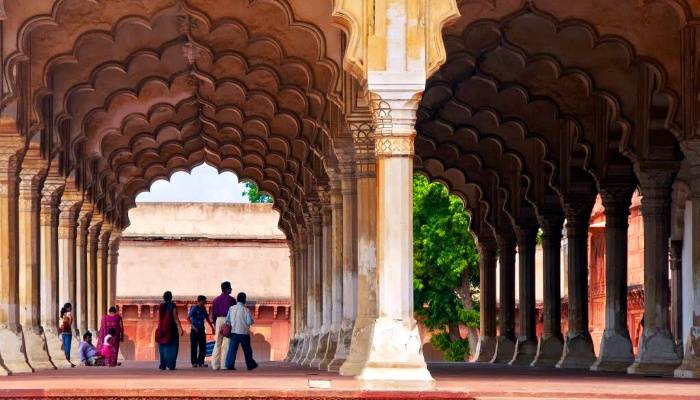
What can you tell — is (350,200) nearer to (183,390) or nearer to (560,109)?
(560,109)

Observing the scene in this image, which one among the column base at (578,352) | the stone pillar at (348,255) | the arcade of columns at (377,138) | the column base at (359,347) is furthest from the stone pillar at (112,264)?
the column base at (359,347)

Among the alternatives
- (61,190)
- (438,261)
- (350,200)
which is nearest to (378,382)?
(350,200)

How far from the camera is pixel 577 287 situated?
2584 centimetres

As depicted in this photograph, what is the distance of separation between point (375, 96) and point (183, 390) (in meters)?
3.60

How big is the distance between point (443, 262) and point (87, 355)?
1678 cm

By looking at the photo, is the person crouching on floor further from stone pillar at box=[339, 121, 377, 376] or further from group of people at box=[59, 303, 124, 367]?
stone pillar at box=[339, 121, 377, 376]

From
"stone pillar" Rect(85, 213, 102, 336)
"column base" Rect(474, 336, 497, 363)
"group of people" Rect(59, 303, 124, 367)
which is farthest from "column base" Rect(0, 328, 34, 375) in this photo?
"column base" Rect(474, 336, 497, 363)

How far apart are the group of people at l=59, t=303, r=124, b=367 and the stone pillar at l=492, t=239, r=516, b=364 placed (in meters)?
7.85

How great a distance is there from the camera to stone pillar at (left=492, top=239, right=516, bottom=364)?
31203mm

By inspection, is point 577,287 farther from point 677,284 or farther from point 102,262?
point 102,262

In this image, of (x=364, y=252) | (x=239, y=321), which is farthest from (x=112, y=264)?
(x=364, y=252)

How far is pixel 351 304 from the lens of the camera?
68.0ft

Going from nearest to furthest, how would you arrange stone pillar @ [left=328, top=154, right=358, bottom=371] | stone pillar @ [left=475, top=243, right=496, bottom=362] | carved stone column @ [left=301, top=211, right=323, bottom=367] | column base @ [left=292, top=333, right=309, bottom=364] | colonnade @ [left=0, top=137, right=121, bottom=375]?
colonnade @ [left=0, top=137, right=121, bottom=375] → stone pillar @ [left=328, top=154, right=358, bottom=371] → carved stone column @ [left=301, top=211, right=323, bottom=367] → column base @ [left=292, top=333, right=309, bottom=364] → stone pillar @ [left=475, top=243, right=496, bottom=362]

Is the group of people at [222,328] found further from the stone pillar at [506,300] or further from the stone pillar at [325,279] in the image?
the stone pillar at [506,300]
